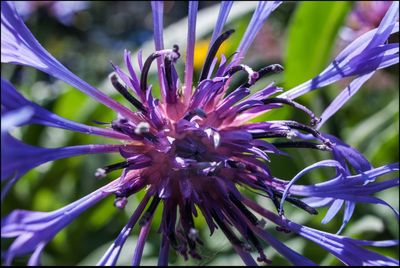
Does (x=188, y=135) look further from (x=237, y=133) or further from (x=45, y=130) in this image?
(x=45, y=130)

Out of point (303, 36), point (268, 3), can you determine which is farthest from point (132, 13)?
point (268, 3)

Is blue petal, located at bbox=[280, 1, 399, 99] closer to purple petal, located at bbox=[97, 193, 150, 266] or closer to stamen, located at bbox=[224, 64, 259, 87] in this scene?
stamen, located at bbox=[224, 64, 259, 87]

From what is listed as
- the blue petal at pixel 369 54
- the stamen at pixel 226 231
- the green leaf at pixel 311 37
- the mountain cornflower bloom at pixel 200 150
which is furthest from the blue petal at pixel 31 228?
the green leaf at pixel 311 37

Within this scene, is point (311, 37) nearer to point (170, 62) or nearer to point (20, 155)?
point (170, 62)

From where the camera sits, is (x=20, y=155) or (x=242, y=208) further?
(x=242, y=208)

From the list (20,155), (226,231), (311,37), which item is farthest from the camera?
(311,37)

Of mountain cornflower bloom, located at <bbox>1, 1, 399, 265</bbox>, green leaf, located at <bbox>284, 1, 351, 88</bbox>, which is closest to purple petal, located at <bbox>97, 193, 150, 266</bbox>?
mountain cornflower bloom, located at <bbox>1, 1, 399, 265</bbox>

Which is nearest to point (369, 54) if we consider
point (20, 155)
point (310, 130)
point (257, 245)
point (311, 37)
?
point (310, 130)
